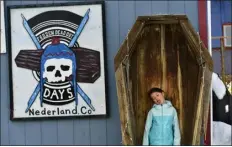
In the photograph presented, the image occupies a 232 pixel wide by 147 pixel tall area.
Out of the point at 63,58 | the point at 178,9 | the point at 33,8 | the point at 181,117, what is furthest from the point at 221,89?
the point at 33,8

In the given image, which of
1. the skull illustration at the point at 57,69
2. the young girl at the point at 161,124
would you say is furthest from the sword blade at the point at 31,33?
the young girl at the point at 161,124

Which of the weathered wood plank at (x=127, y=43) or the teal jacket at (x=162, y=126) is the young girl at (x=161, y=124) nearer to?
the teal jacket at (x=162, y=126)

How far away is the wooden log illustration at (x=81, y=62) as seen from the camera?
6.86 metres

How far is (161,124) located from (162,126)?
0.03 metres

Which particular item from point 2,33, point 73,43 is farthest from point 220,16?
point 2,33

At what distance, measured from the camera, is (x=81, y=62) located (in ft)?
22.6

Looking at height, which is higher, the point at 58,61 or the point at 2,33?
the point at 2,33

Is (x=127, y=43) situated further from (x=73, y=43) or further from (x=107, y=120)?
(x=107, y=120)

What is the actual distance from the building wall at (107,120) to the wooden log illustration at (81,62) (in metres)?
0.17

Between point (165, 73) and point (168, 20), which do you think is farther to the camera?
point (165, 73)

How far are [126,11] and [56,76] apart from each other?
1322mm

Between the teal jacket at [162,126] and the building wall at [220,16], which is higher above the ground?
the building wall at [220,16]

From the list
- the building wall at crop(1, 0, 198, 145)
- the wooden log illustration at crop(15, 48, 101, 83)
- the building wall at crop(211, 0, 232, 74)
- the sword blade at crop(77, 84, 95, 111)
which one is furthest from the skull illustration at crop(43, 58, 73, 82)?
the building wall at crop(211, 0, 232, 74)

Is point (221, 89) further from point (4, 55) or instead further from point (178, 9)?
point (4, 55)
